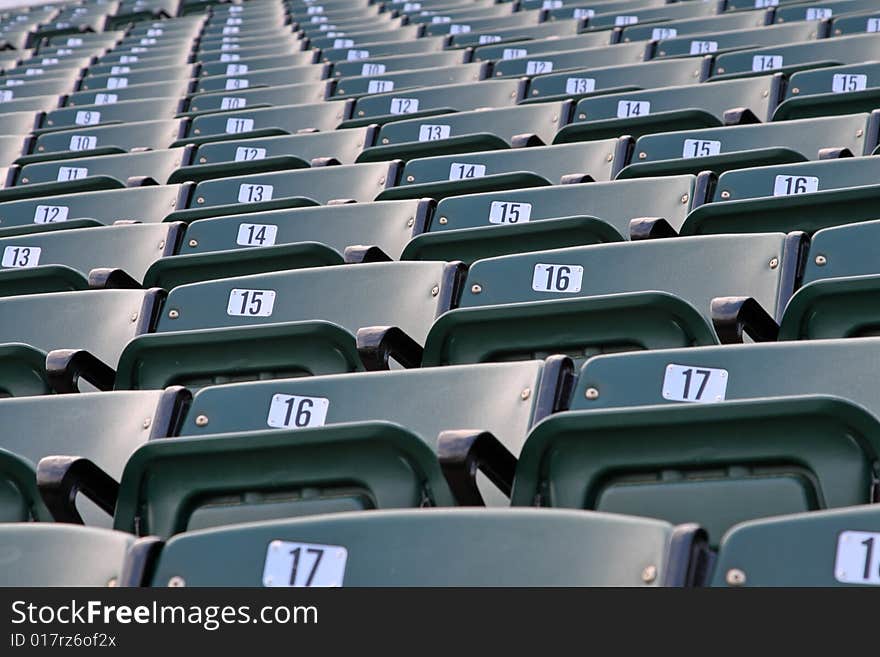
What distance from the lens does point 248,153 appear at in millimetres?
2801

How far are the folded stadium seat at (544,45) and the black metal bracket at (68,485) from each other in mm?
2621

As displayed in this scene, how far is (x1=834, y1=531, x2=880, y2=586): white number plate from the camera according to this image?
2.53ft

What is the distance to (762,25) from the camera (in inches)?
139

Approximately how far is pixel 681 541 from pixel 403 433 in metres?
0.29

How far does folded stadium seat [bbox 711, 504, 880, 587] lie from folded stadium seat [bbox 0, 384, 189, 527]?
66 centimetres

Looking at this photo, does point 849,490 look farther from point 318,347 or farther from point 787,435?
point 318,347

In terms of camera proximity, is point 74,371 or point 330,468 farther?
point 74,371

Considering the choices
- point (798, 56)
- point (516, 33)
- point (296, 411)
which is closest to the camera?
point (296, 411)

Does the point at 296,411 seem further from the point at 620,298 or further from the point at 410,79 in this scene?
the point at 410,79

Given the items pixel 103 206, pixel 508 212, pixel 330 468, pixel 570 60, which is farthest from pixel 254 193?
pixel 330 468

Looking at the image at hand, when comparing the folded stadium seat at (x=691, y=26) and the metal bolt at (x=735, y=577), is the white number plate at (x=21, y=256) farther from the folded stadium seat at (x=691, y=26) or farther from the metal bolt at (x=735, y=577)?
the folded stadium seat at (x=691, y=26)

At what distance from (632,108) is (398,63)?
4.14ft

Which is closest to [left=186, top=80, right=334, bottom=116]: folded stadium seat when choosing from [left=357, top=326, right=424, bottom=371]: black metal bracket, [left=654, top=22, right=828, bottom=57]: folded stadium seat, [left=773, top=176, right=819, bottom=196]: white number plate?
[left=654, top=22, right=828, bottom=57]: folded stadium seat
